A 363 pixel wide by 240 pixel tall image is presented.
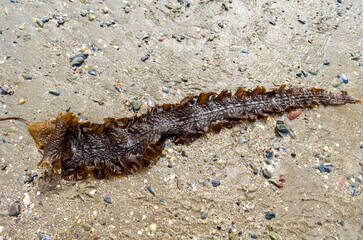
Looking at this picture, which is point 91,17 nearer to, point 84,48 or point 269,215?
point 84,48

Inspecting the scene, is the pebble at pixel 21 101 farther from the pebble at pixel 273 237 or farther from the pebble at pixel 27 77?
the pebble at pixel 273 237

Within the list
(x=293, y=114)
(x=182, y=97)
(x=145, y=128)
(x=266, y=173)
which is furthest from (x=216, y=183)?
(x=293, y=114)

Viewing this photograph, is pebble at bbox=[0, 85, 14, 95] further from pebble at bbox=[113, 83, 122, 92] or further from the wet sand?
pebble at bbox=[113, 83, 122, 92]

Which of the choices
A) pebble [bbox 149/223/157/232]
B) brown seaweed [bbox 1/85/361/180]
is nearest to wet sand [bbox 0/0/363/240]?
pebble [bbox 149/223/157/232]

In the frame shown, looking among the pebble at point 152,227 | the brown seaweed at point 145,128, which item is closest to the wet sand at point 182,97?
the pebble at point 152,227

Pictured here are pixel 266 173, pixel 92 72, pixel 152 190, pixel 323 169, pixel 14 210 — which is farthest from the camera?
pixel 92 72

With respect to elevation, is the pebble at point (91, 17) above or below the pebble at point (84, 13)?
below

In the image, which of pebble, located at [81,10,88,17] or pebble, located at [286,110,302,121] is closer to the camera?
pebble, located at [286,110,302,121]

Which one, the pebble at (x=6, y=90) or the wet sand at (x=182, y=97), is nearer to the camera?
the wet sand at (x=182, y=97)

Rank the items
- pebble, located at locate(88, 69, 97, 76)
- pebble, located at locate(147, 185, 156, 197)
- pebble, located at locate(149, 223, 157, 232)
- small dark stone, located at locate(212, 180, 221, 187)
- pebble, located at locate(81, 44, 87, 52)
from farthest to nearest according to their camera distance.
Answer: pebble, located at locate(81, 44, 87, 52) → pebble, located at locate(88, 69, 97, 76) → small dark stone, located at locate(212, 180, 221, 187) → pebble, located at locate(147, 185, 156, 197) → pebble, located at locate(149, 223, 157, 232)

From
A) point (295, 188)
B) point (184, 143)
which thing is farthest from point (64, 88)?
point (295, 188)
